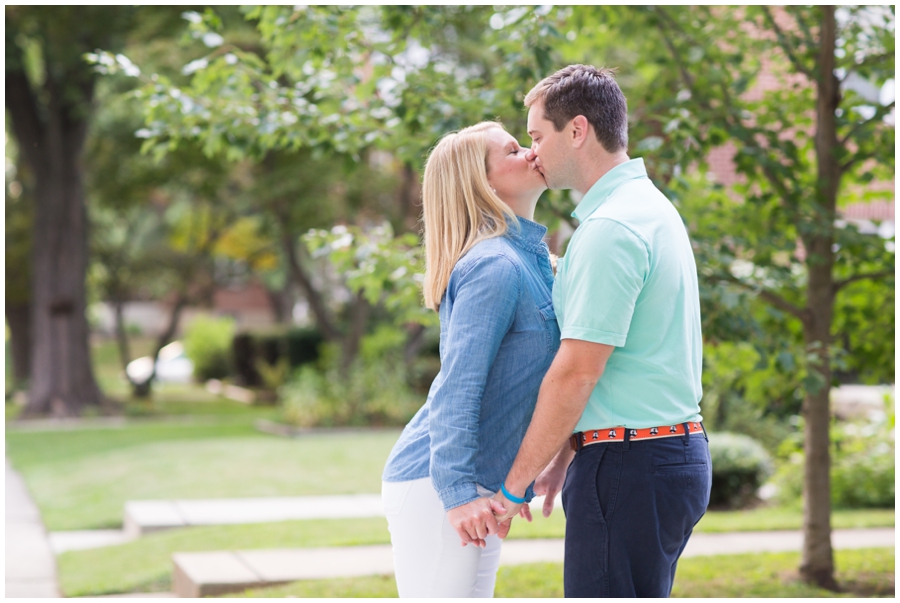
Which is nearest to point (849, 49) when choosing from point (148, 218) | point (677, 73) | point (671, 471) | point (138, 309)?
point (677, 73)

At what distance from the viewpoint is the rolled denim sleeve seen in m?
2.23

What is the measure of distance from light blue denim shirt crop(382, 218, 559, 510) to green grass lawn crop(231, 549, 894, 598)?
2.70 m

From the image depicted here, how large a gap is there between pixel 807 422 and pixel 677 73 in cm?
229

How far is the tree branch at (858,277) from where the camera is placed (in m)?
5.09

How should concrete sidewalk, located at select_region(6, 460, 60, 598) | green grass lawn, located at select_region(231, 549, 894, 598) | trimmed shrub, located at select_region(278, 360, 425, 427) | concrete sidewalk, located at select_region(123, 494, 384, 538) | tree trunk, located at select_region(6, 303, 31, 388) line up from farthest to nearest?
tree trunk, located at select_region(6, 303, 31, 388) < trimmed shrub, located at select_region(278, 360, 425, 427) < concrete sidewalk, located at select_region(123, 494, 384, 538) < concrete sidewalk, located at select_region(6, 460, 60, 598) < green grass lawn, located at select_region(231, 549, 894, 598)

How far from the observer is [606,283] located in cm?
209

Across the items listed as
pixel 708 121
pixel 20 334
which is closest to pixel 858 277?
pixel 708 121

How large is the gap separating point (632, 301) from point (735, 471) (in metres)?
7.48

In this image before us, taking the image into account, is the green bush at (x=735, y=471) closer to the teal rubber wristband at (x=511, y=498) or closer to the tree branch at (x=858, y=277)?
the tree branch at (x=858, y=277)

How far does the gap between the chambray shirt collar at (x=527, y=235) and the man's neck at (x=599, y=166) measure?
0.19 m

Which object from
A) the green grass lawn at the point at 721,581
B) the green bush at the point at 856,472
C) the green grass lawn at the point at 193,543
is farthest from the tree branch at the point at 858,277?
the green bush at the point at 856,472

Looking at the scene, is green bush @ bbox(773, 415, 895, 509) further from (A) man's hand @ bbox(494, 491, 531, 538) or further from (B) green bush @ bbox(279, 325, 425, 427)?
(B) green bush @ bbox(279, 325, 425, 427)

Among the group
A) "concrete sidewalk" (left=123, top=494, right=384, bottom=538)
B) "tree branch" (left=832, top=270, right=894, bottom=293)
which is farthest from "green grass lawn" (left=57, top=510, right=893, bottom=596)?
"tree branch" (left=832, top=270, right=894, bottom=293)

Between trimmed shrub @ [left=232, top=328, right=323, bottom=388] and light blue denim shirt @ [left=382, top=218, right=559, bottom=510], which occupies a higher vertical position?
light blue denim shirt @ [left=382, top=218, right=559, bottom=510]
